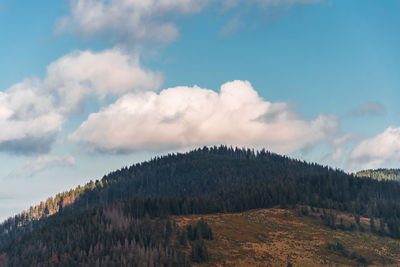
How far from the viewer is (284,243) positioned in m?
154

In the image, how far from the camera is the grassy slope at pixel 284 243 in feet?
442

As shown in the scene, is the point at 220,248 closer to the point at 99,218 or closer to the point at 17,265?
the point at 99,218

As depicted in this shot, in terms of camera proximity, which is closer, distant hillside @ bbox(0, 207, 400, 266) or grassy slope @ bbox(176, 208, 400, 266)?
distant hillside @ bbox(0, 207, 400, 266)

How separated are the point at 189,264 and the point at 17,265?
94663 mm

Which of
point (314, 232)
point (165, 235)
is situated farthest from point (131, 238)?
point (314, 232)

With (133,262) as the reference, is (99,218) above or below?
above

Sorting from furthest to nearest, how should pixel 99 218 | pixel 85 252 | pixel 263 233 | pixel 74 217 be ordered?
pixel 74 217 → pixel 99 218 → pixel 263 233 → pixel 85 252

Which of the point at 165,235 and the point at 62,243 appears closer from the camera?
the point at 165,235

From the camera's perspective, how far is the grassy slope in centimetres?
13462

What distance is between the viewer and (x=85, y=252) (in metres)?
149

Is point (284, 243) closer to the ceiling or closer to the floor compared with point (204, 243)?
closer to the floor

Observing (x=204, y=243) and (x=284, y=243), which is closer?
(x=204, y=243)

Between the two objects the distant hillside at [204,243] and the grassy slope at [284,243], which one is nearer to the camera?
the distant hillside at [204,243]

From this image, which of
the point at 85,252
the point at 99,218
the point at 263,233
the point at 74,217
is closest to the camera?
the point at 85,252
